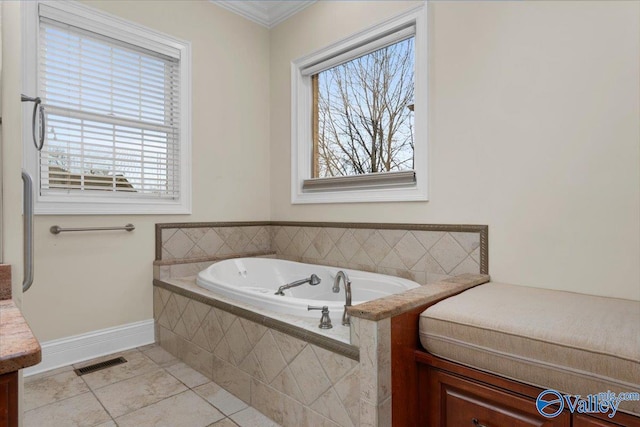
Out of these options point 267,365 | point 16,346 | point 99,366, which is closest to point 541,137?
point 267,365

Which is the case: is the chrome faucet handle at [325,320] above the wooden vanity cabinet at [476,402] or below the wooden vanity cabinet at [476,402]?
above

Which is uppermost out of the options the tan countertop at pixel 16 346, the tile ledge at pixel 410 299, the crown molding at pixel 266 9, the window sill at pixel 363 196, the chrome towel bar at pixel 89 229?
the crown molding at pixel 266 9

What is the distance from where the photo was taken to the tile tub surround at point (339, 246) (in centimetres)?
220

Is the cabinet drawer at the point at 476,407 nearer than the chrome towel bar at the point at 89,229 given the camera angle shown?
Yes

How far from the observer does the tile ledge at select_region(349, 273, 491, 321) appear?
134 centimetres

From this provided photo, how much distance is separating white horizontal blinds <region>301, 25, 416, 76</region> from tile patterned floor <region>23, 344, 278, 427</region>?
8.12ft

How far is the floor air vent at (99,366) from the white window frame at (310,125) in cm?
176

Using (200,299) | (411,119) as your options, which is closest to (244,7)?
(411,119)

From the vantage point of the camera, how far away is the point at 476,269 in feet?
6.97

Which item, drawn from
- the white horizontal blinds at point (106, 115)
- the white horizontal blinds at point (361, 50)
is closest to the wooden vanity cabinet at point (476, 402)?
the white horizontal blinds at point (361, 50)

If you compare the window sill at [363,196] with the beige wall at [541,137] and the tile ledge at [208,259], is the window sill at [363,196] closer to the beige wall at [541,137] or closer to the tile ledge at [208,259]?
the beige wall at [541,137]

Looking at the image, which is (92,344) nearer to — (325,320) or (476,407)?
(325,320)

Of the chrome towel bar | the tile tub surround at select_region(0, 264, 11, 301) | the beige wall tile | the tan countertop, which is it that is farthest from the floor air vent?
the tan countertop

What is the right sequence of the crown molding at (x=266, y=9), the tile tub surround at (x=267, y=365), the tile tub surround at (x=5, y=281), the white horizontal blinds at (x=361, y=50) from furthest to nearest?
1. the crown molding at (x=266, y=9)
2. the white horizontal blinds at (x=361, y=50)
3. the tile tub surround at (x=267, y=365)
4. the tile tub surround at (x=5, y=281)
